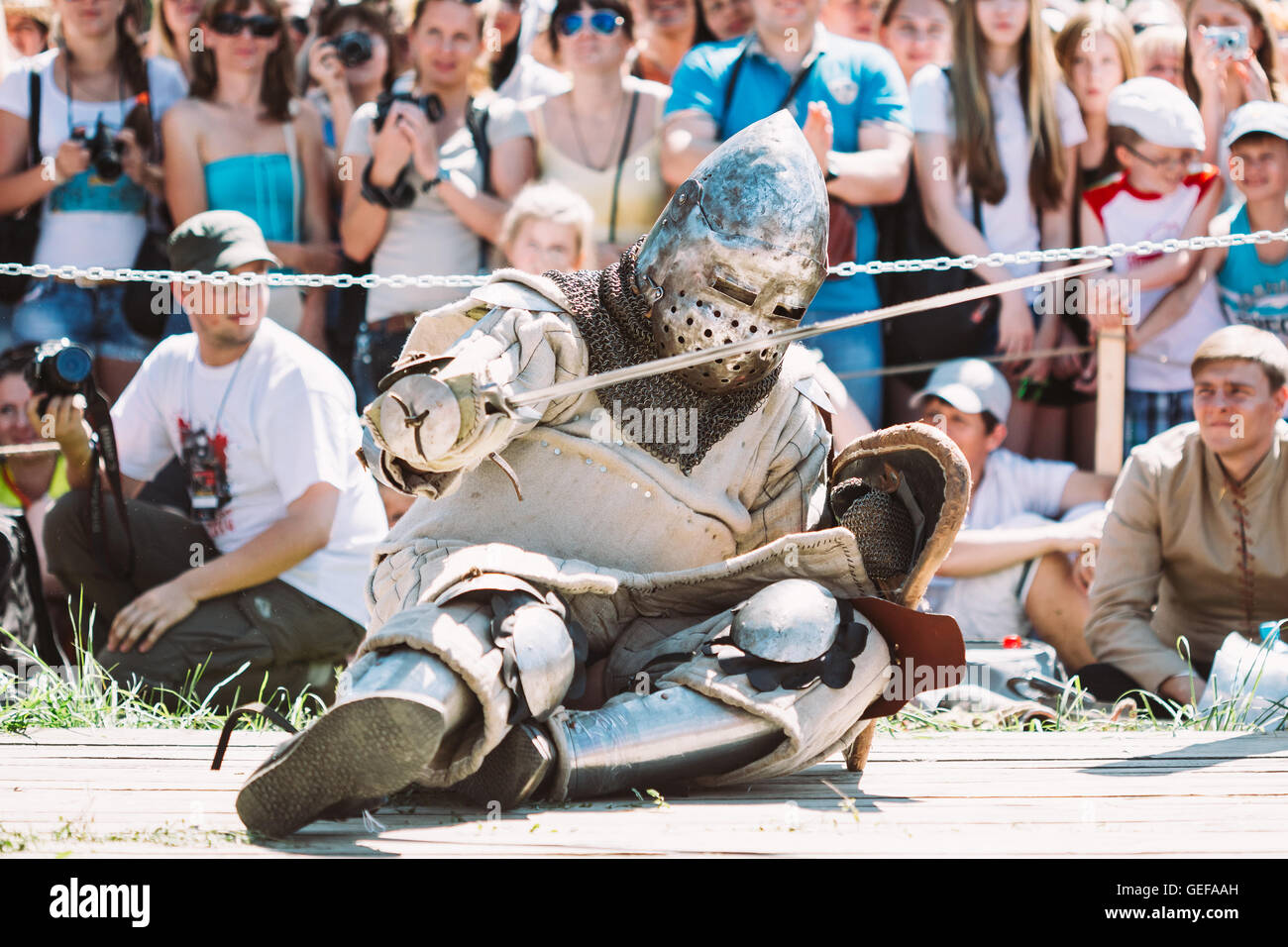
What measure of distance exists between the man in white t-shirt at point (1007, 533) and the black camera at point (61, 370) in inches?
108

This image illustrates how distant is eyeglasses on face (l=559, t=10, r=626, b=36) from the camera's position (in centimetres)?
579

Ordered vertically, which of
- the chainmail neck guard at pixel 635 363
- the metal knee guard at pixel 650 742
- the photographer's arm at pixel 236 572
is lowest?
the photographer's arm at pixel 236 572

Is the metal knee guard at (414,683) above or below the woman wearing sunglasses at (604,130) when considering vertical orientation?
below

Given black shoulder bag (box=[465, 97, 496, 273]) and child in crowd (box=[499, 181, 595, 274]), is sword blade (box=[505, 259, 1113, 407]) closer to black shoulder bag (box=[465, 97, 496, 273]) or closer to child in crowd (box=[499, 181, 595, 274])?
child in crowd (box=[499, 181, 595, 274])

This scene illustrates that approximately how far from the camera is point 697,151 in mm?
5547

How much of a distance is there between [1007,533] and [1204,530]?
64 cm

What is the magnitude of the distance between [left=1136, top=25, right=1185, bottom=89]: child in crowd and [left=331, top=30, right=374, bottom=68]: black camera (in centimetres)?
286

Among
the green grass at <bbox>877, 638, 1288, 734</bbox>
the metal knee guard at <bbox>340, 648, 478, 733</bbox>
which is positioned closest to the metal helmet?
the metal knee guard at <bbox>340, 648, 478, 733</bbox>

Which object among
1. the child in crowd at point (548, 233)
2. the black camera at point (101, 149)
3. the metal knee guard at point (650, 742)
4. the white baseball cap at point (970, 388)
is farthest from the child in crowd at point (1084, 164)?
the black camera at point (101, 149)

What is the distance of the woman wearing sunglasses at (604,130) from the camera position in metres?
5.78

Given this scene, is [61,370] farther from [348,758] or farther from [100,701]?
[348,758]

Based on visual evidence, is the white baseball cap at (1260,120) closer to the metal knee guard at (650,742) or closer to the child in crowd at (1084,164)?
the child in crowd at (1084,164)

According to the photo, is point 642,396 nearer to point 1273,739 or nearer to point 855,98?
point 1273,739

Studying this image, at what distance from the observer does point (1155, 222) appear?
5965 mm
